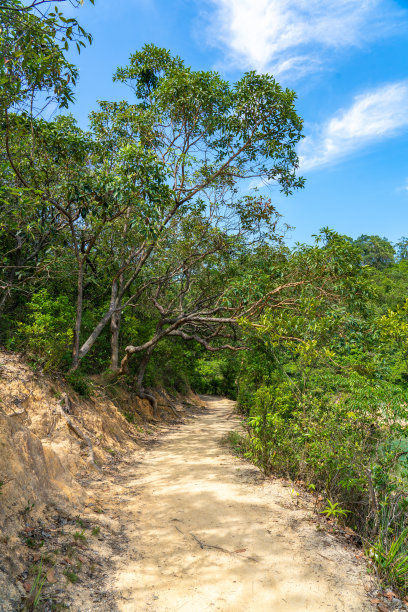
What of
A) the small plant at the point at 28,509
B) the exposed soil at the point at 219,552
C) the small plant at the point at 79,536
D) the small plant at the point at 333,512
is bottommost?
the exposed soil at the point at 219,552

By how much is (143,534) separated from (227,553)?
1.26m

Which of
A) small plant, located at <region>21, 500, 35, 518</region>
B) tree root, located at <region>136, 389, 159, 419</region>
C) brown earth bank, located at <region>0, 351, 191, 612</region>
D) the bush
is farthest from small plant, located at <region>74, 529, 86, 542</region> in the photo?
tree root, located at <region>136, 389, 159, 419</region>

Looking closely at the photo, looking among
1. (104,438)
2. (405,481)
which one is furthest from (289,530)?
(104,438)

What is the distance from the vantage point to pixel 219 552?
4348mm

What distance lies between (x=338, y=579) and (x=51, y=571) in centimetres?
309

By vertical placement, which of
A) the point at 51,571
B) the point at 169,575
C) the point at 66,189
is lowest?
the point at 169,575

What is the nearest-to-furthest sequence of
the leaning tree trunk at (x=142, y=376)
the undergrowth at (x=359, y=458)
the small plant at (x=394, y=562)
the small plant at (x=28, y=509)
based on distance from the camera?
1. the small plant at (x=394, y=562)
2. the small plant at (x=28, y=509)
3. the undergrowth at (x=359, y=458)
4. the leaning tree trunk at (x=142, y=376)

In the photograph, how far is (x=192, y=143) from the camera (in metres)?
11.4

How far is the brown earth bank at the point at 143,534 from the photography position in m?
3.44

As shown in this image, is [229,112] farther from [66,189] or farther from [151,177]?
[66,189]

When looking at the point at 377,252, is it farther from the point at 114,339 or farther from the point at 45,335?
the point at 45,335

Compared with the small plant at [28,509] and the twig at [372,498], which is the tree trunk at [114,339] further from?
the twig at [372,498]

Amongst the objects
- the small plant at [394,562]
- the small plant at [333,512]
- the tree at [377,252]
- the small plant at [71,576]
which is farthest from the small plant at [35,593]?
the tree at [377,252]

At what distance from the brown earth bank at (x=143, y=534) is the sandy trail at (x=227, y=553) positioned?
0.02 m
